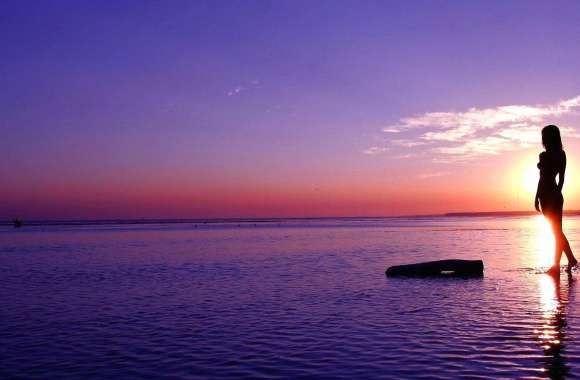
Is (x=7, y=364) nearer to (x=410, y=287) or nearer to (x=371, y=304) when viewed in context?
(x=371, y=304)

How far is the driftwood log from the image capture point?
19250 millimetres

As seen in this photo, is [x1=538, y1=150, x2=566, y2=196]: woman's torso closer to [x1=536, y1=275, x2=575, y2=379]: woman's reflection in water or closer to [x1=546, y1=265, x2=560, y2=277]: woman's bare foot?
[x1=546, y1=265, x2=560, y2=277]: woman's bare foot

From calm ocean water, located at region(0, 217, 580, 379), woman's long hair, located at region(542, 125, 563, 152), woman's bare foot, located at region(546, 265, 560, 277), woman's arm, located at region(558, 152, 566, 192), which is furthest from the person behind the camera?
woman's bare foot, located at region(546, 265, 560, 277)

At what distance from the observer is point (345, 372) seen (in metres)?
7.45

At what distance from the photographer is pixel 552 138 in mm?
17094

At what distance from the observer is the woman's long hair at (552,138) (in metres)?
17.1

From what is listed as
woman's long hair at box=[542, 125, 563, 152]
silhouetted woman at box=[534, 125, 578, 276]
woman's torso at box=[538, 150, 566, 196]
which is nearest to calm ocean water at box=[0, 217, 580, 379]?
silhouetted woman at box=[534, 125, 578, 276]

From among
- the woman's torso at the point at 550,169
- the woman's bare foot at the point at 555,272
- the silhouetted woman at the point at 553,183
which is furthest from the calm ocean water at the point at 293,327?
the woman's torso at the point at 550,169

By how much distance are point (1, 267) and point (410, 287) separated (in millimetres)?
20434

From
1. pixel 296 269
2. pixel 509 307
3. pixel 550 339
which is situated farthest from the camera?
pixel 296 269

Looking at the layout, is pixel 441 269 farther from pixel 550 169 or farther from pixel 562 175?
pixel 562 175

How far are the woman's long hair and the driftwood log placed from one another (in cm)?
474

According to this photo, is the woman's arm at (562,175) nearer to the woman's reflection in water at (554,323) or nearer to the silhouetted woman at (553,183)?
the silhouetted woman at (553,183)

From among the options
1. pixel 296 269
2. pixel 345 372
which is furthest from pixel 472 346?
pixel 296 269
